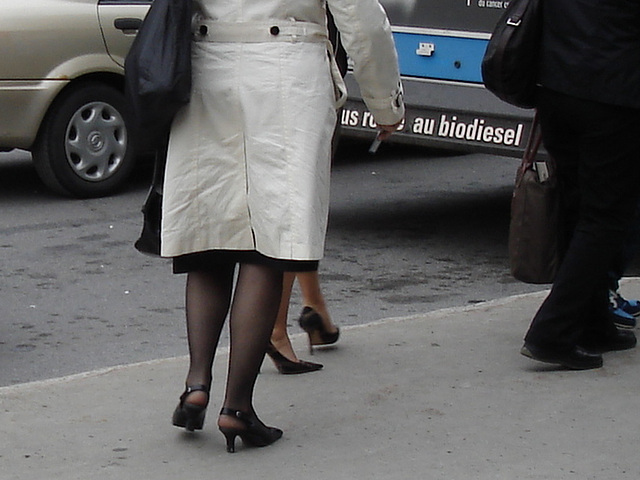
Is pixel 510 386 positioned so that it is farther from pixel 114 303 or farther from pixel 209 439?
pixel 114 303

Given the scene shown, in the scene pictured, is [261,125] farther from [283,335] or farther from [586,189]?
[586,189]

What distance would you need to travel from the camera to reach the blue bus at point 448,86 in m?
7.04

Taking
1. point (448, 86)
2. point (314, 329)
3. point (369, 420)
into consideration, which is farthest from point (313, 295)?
point (448, 86)

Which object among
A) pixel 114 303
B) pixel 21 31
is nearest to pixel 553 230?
pixel 114 303

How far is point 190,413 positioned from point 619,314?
2.16m

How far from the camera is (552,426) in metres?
4.37

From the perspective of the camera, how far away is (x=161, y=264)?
23.4 ft

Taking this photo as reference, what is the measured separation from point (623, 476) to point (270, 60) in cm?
157

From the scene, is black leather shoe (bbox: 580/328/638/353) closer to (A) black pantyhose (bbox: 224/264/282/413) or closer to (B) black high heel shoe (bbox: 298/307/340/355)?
(B) black high heel shoe (bbox: 298/307/340/355)

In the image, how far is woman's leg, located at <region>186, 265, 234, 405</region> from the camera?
13.7 feet

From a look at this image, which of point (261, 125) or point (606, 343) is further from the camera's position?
point (606, 343)

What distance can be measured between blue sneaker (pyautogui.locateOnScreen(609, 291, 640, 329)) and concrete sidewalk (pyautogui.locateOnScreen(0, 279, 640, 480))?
34 cm

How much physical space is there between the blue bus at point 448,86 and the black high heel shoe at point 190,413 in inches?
127

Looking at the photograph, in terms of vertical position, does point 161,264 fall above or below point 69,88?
below
